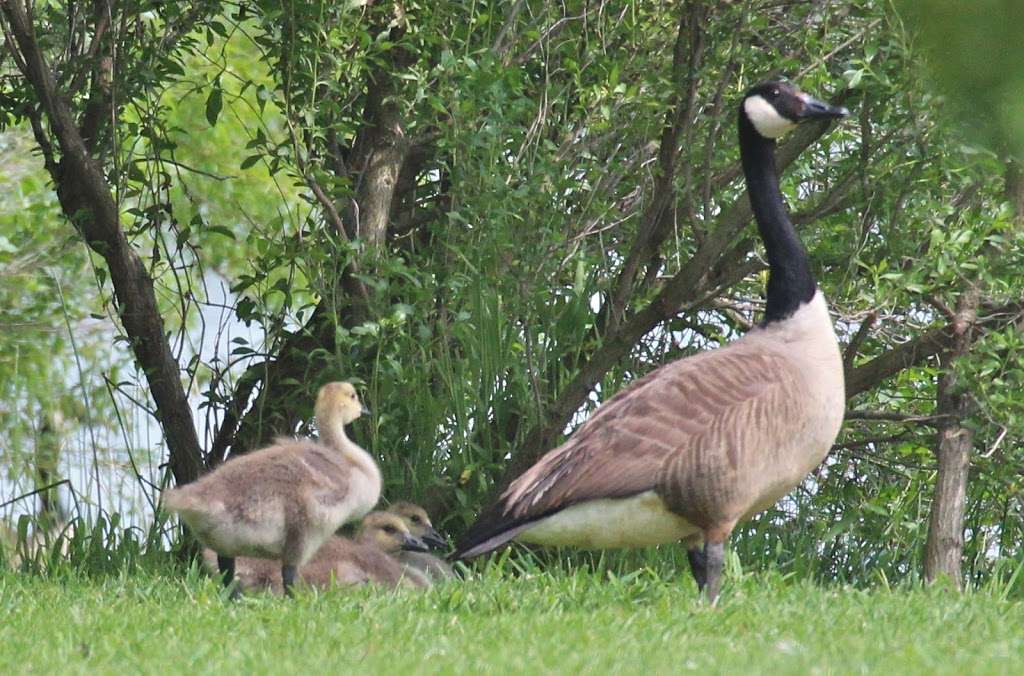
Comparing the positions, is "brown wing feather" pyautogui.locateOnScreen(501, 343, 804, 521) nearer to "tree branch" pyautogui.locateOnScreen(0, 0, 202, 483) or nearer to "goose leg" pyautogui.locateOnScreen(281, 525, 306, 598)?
"goose leg" pyautogui.locateOnScreen(281, 525, 306, 598)

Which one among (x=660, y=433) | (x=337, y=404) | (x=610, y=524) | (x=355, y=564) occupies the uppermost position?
(x=337, y=404)

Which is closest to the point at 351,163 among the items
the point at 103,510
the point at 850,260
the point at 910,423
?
the point at 103,510

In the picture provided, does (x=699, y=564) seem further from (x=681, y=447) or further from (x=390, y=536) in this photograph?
(x=390, y=536)

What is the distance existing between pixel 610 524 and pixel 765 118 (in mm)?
2310

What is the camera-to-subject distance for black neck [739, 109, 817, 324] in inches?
276

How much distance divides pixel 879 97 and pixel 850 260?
1030mm

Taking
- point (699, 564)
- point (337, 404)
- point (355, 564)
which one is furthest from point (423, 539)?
point (699, 564)

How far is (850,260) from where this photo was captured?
27.9 ft

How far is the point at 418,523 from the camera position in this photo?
8.45m

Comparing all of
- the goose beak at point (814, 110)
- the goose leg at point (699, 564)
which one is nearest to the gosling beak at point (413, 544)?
the goose leg at point (699, 564)

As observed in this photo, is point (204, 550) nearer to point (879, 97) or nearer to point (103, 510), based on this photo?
point (103, 510)

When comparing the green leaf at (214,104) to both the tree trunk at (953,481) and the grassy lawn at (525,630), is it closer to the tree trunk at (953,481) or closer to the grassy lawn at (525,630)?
the grassy lawn at (525,630)

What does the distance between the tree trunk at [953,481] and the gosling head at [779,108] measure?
1715 millimetres

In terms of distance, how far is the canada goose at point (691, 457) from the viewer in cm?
635
